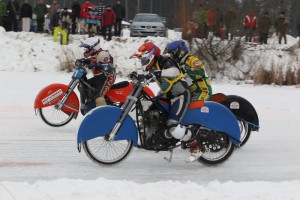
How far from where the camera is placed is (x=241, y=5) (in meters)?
24.6

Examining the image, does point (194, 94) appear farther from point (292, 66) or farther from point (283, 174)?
point (292, 66)

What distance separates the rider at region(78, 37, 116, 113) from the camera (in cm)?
1124

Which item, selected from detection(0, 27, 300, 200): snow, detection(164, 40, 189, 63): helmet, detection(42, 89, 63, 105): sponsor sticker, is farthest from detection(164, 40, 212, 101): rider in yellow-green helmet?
→ detection(42, 89, 63, 105): sponsor sticker

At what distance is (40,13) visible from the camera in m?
27.7

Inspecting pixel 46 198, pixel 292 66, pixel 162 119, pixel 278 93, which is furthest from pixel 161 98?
pixel 292 66

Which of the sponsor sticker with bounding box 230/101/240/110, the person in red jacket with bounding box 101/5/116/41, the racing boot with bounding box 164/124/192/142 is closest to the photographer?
the racing boot with bounding box 164/124/192/142

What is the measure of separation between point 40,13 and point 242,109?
19.1 metres

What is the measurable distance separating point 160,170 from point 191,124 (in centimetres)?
78

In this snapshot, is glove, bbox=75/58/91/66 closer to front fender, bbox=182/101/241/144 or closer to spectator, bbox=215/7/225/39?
front fender, bbox=182/101/241/144

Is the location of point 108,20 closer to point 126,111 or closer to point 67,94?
point 67,94

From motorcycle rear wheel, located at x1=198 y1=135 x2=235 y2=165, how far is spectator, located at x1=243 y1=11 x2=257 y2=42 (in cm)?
1567

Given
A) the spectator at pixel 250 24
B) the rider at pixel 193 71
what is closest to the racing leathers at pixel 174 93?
the rider at pixel 193 71

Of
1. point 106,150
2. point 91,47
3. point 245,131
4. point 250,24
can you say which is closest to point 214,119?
point 106,150

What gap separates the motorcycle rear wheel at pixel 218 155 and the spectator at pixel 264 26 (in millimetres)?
16645
